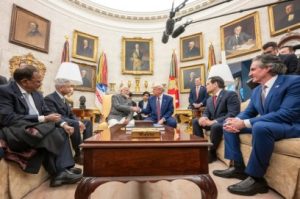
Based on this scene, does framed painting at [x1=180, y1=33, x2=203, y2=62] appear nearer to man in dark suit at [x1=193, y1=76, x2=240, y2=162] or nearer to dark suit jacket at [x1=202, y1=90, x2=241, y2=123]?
man in dark suit at [x1=193, y1=76, x2=240, y2=162]

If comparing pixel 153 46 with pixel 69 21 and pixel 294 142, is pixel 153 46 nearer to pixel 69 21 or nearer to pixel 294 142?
pixel 69 21

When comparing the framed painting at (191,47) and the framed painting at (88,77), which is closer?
the framed painting at (88,77)

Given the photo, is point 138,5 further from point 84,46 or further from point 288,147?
point 288,147

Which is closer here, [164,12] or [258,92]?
A: [258,92]

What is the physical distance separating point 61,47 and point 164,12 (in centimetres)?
472

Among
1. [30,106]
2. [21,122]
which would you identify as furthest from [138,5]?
[21,122]

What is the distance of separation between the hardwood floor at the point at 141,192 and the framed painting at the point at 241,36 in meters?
5.74

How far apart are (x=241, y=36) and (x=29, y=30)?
7.22 metres

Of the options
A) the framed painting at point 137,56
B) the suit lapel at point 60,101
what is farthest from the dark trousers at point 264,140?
the framed painting at point 137,56

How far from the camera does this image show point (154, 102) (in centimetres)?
468

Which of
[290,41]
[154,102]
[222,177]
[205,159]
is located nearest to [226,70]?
[290,41]

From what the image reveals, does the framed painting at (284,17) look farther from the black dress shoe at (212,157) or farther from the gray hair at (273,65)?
the black dress shoe at (212,157)

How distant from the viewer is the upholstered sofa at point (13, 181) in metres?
1.67

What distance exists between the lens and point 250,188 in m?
1.90
